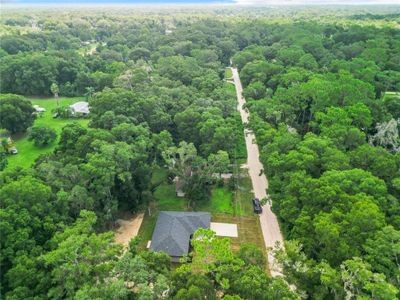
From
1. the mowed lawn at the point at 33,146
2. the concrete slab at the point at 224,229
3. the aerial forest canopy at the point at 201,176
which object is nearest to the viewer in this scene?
the aerial forest canopy at the point at 201,176

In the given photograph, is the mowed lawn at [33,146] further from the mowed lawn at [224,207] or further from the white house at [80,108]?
the mowed lawn at [224,207]

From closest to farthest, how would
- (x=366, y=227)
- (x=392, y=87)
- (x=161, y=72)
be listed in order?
1. (x=366, y=227)
2. (x=392, y=87)
3. (x=161, y=72)

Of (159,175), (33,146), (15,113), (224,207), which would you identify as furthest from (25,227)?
(15,113)

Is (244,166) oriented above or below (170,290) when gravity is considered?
below

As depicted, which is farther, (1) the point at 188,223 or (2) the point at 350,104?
(2) the point at 350,104

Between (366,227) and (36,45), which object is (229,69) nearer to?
(36,45)

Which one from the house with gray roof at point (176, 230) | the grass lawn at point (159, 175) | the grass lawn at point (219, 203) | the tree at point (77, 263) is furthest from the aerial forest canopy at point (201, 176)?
the house with gray roof at point (176, 230)

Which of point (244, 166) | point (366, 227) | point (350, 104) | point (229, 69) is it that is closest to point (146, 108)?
point (244, 166)

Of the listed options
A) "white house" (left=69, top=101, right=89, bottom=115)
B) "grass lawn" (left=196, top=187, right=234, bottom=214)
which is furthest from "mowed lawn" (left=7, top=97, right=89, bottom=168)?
"grass lawn" (left=196, top=187, right=234, bottom=214)
